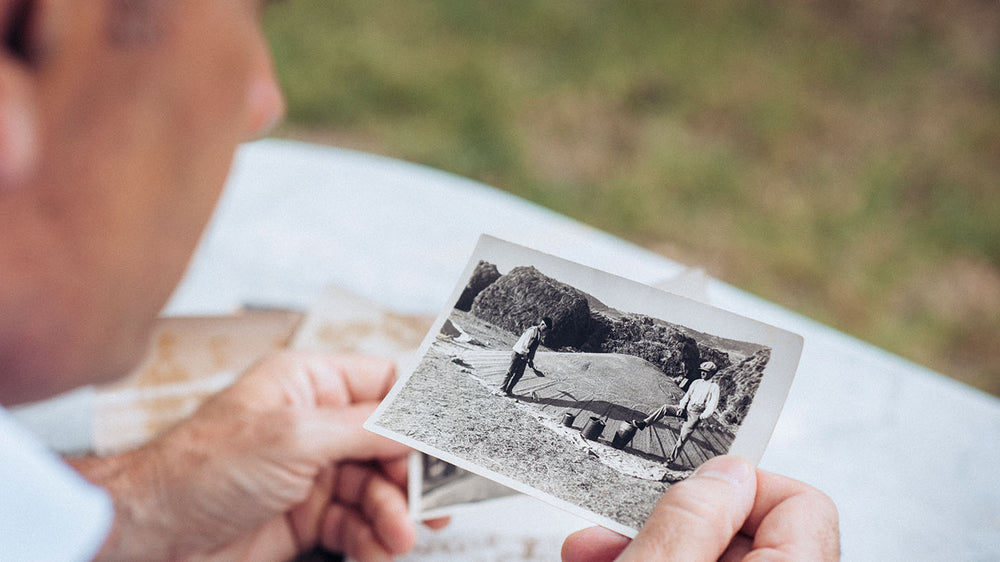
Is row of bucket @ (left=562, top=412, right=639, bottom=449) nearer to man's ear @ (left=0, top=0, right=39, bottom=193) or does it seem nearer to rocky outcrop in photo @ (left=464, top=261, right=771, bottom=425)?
rocky outcrop in photo @ (left=464, top=261, right=771, bottom=425)

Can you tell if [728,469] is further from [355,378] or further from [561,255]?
[355,378]

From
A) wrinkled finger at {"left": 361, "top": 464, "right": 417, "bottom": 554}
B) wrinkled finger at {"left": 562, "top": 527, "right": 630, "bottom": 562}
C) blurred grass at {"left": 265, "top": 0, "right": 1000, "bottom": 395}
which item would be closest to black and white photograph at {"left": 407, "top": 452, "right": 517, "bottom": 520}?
wrinkled finger at {"left": 361, "top": 464, "right": 417, "bottom": 554}

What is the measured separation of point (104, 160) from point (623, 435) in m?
0.38

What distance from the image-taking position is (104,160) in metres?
0.43

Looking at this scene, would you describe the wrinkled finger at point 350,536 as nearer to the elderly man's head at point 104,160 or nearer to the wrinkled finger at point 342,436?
the wrinkled finger at point 342,436

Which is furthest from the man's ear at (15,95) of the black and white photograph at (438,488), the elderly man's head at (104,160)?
the black and white photograph at (438,488)

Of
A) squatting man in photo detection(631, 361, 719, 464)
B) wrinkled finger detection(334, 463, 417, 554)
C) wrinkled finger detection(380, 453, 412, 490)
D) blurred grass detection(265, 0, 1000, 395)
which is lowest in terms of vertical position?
wrinkled finger detection(334, 463, 417, 554)

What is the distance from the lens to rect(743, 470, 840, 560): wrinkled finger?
→ 55 cm

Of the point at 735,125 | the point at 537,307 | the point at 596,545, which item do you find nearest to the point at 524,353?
the point at 537,307

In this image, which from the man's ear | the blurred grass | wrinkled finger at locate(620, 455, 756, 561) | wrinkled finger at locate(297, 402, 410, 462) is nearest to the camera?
the man's ear

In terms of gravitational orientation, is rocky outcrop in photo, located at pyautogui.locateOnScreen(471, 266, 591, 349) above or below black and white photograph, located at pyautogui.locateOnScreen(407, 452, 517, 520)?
above

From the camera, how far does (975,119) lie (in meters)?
2.35

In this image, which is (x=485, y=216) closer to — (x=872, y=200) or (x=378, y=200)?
(x=378, y=200)

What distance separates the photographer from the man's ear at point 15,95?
14.6 inches
